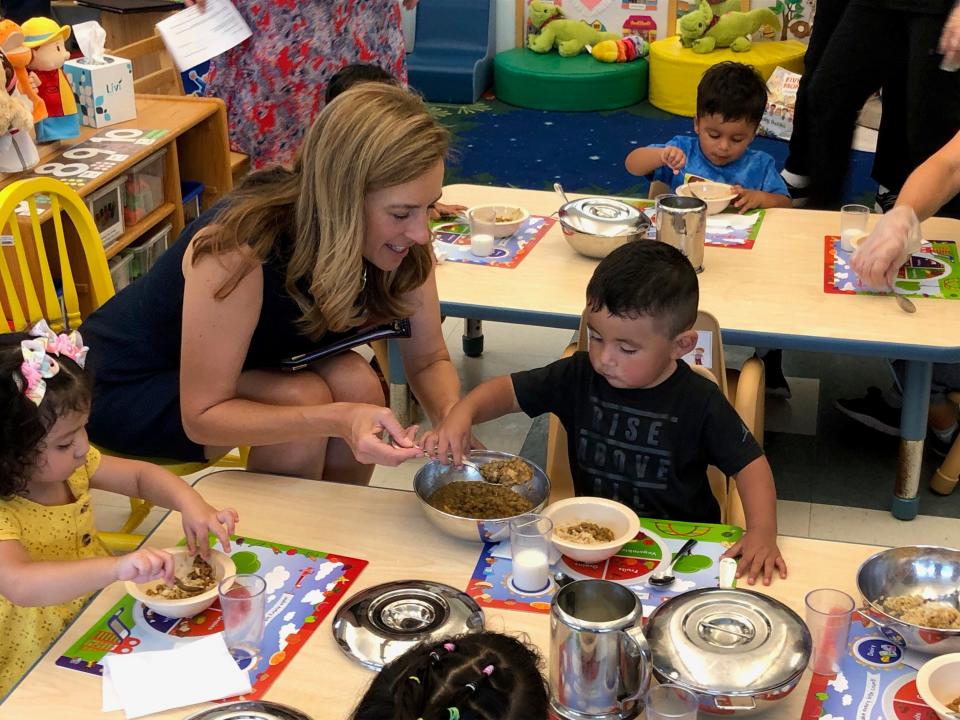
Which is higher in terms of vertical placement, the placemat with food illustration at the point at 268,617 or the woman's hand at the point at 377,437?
the woman's hand at the point at 377,437

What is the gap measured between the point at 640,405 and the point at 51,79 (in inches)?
90.3

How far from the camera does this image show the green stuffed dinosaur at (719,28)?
21.2 feet

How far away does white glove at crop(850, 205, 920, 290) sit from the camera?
242 centimetres

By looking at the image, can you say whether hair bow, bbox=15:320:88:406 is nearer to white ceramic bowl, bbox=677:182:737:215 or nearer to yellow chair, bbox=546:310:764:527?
yellow chair, bbox=546:310:764:527

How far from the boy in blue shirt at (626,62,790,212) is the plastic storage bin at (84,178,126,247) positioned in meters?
1.54

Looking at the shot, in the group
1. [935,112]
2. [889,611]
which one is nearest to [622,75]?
[935,112]

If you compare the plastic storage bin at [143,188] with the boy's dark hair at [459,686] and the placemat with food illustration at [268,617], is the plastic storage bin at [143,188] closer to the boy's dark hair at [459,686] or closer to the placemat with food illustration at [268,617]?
the placemat with food illustration at [268,617]

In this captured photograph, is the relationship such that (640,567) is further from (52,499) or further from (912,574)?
(52,499)

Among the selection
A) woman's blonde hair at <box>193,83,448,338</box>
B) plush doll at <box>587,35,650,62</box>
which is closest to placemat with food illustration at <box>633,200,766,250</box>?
woman's blonde hair at <box>193,83,448,338</box>

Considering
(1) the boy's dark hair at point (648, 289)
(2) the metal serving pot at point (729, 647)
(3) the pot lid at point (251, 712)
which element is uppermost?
(1) the boy's dark hair at point (648, 289)

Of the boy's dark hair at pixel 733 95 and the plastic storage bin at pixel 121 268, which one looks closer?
the boy's dark hair at pixel 733 95

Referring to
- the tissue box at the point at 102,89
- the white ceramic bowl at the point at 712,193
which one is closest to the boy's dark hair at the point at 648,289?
the white ceramic bowl at the point at 712,193

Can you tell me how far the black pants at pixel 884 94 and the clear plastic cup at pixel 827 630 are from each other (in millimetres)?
2466

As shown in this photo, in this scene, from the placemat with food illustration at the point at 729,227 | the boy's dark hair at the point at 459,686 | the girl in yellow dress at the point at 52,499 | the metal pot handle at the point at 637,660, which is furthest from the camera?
the placemat with food illustration at the point at 729,227
